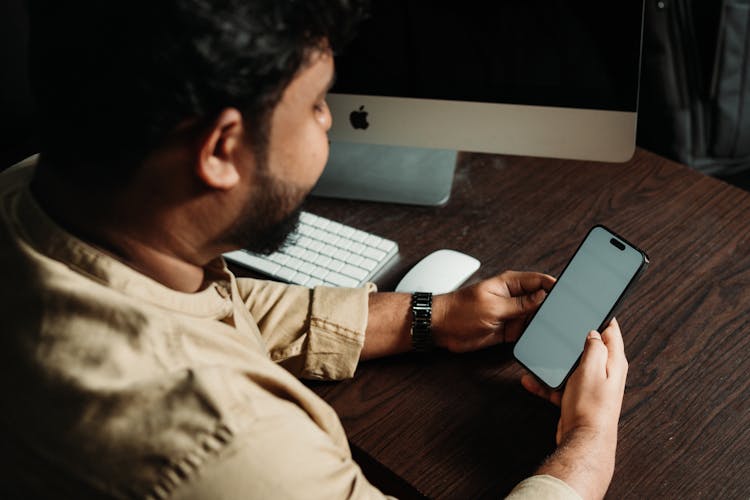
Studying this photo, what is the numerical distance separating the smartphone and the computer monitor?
27 cm

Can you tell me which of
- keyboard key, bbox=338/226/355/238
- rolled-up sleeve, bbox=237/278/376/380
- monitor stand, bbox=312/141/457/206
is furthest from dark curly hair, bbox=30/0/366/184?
monitor stand, bbox=312/141/457/206

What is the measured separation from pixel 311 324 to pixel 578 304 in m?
0.33

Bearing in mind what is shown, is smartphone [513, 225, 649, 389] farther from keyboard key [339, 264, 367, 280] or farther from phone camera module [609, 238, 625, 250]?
keyboard key [339, 264, 367, 280]

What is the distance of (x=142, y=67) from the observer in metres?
0.59

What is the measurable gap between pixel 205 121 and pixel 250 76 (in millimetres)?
51

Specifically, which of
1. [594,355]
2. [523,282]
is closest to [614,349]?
[594,355]

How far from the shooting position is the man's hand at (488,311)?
3.13 ft

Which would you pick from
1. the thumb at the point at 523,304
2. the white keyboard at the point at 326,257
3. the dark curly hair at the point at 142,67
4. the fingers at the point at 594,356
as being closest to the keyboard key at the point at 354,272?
the white keyboard at the point at 326,257

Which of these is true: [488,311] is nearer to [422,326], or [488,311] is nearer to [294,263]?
[422,326]

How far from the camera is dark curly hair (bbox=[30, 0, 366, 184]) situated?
0.58 meters

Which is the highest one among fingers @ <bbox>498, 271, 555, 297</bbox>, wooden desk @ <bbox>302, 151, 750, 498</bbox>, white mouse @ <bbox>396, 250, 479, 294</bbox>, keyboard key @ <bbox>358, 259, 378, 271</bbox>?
fingers @ <bbox>498, 271, 555, 297</bbox>

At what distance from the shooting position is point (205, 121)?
2.05 feet

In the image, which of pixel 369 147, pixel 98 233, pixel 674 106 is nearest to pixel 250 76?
pixel 98 233

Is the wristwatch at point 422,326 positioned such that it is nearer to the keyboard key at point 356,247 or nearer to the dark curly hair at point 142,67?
the keyboard key at point 356,247
